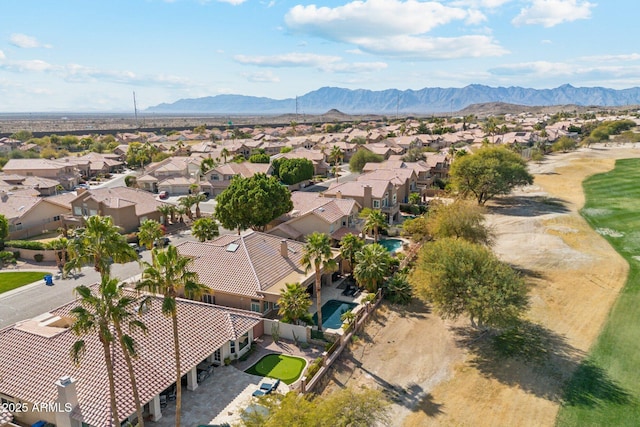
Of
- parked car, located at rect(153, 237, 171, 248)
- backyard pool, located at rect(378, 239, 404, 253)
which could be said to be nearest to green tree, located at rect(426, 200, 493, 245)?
backyard pool, located at rect(378, 239, 404, 253)

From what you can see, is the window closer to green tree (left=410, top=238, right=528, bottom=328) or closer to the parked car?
green tree (left=410, top=238, right=528, bottom=328)

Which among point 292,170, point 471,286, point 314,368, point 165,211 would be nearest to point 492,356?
point 471,286

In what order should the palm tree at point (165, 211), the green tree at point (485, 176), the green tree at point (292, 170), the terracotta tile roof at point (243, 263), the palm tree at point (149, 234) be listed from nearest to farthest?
the terracotta tile roof at point (243, 263), the palm tree at point (149, 234), the palm tree at point (165, 211), the green tree at point (485, 176), the green tree at point (292, 170)

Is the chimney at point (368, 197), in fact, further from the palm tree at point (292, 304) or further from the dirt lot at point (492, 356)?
the palm tree at point (292, 304)

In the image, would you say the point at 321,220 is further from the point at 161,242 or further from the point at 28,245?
the point at 28,245

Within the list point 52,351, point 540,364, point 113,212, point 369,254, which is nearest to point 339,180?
point 113,212

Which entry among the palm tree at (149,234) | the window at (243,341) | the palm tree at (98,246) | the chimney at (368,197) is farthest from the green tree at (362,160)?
the palm tree at (98,246)
